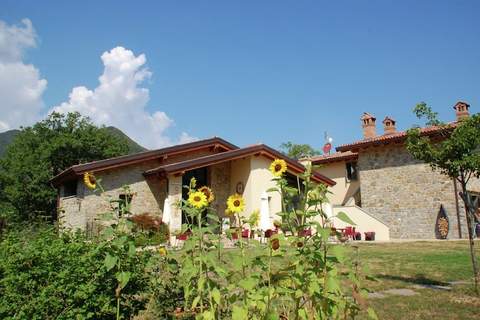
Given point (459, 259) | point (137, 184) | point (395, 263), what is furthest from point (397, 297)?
point (137, 184)

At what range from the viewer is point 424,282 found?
7.79m

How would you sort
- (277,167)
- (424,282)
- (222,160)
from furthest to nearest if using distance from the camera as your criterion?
(222,160) → (424,282) → (277,167)

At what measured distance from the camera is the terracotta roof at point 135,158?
52.0ft

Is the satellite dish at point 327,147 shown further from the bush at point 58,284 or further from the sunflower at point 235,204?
the sunflower at point 235,204

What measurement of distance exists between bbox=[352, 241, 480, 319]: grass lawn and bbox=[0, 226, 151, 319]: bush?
222cm

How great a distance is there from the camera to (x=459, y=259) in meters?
10.6

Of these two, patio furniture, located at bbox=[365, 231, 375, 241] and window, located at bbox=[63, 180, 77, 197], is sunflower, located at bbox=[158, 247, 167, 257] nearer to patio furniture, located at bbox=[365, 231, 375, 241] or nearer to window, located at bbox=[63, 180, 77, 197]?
window, located at bbox=[63, 180, 77, 197]

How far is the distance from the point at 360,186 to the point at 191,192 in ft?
71.0

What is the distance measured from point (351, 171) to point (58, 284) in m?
23.3

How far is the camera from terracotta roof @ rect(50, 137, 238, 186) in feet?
52.0

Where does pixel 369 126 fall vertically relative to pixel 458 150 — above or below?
above

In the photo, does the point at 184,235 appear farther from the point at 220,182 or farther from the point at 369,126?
the point at 369,126

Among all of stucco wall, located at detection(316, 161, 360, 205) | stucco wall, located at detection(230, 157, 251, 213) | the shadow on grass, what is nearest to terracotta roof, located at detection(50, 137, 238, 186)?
stucco wall, located at detection(230, 157, 251, 213)

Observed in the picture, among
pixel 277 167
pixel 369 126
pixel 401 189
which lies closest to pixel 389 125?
pixel 369 126
